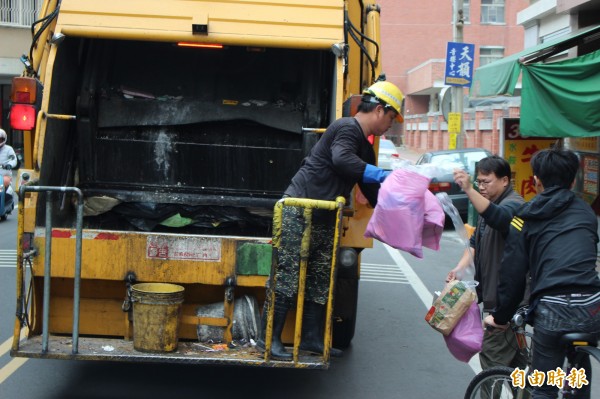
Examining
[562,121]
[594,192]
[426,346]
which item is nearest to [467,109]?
[594,192]

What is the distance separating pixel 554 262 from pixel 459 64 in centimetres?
1515

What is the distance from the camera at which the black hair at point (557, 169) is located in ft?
13.5

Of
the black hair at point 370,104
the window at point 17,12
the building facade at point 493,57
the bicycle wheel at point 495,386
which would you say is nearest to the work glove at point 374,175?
the black hair at point 370,104

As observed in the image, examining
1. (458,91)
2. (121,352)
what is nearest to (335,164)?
(121,352)

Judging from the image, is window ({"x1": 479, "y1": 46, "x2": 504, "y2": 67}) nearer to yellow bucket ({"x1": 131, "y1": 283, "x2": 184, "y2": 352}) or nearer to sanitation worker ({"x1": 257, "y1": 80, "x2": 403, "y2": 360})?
sanitation worker ({"x1": 257, "y1": 80, "x2": 403, "y2": 360})

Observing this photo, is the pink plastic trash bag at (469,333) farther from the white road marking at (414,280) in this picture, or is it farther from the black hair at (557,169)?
the white road marking at (414,280)

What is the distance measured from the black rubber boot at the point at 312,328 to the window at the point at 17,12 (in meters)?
26.3

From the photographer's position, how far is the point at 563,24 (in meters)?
17.3

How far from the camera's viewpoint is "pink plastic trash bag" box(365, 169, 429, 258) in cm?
477

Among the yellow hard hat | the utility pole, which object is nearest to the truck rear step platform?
the yellow hard hat

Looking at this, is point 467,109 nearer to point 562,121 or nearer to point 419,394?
point 562,121

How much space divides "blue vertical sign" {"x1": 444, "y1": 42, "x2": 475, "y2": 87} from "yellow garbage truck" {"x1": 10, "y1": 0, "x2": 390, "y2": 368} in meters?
11.8

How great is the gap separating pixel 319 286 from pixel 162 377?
178 centimetres

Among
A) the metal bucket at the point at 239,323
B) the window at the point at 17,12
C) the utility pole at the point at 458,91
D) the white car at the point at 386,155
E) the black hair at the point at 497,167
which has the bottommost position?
the metal bucket at the point at 239,323
